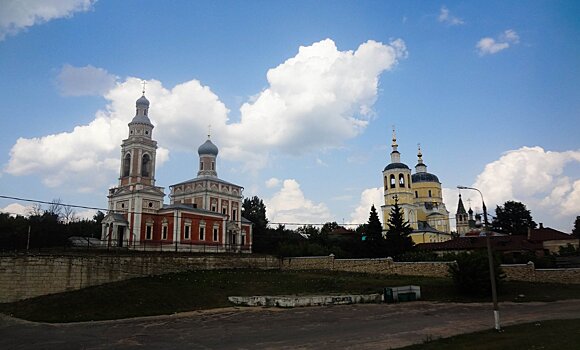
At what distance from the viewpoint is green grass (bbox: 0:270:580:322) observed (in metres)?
25.4

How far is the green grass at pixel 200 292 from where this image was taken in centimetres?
2539

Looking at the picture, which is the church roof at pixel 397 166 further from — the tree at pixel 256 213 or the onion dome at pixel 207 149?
the onion dome at pixel 207 149

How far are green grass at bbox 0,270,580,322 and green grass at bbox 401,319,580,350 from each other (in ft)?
33.5

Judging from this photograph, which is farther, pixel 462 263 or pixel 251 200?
pixel 251 200

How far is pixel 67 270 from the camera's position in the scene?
97.2 ft

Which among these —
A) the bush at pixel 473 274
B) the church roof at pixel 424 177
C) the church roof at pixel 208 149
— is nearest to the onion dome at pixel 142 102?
the church roof at pixel 208 149

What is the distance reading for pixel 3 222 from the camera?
53781 mm

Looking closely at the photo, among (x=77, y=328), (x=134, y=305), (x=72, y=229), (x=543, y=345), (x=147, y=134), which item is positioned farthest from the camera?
(x=72, y=229)

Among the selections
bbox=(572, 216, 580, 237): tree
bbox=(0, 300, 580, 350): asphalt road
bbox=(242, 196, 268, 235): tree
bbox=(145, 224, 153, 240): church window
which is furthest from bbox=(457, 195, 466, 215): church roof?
bbox=(0, 300, 580, 350): asphalt road

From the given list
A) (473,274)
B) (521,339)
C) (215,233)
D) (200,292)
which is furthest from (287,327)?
(215,233)

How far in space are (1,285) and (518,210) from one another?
3037 inches

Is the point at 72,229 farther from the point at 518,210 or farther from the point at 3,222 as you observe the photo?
the point at 518,210

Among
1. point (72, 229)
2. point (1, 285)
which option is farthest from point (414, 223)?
point (1, 285)

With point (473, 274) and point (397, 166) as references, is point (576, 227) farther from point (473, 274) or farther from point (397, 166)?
point (473, 274)
